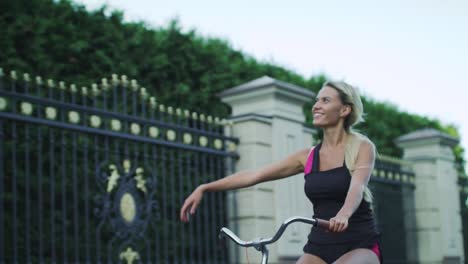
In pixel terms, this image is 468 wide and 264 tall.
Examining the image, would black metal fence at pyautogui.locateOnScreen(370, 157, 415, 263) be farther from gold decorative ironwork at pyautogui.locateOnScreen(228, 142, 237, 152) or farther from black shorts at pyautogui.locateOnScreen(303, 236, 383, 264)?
black shorts at pyautogui.locateOnScreen(303, 236, 383, 264)

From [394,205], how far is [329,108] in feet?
22.9

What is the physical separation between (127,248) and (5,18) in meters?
2.64

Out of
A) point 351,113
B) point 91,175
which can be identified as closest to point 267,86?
point 91,175

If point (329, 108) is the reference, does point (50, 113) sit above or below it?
above

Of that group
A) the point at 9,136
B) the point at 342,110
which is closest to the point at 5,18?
the point at 9,136

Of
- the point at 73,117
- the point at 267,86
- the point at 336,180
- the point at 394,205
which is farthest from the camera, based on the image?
the point at 394,205

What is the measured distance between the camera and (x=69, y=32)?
7.43m

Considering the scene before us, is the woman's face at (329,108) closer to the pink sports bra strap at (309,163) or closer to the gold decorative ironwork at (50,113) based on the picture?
the pink sports bra strap at (309,163)

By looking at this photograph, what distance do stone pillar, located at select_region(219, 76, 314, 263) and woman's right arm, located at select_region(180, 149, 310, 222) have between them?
3.42 metres

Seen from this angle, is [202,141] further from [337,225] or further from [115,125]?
[337,225]

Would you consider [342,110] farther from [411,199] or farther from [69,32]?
[411,199]

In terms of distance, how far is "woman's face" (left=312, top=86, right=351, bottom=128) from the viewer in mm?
3725

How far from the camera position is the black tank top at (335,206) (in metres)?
3.47

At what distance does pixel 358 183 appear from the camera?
133 inches
